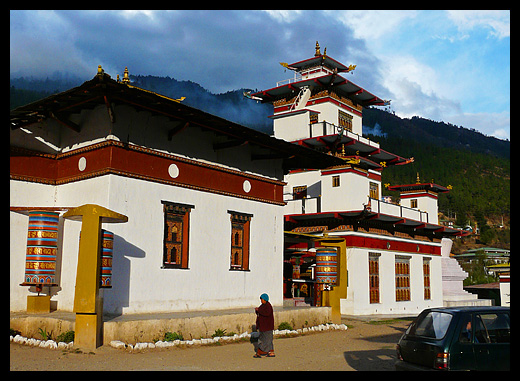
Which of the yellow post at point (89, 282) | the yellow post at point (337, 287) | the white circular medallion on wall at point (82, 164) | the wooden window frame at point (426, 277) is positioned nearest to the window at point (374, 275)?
the wooden window frame at point (426, 277)

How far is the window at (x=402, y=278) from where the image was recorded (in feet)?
84.6

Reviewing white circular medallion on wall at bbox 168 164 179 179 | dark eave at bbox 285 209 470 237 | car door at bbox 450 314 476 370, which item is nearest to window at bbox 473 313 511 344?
car door at bbox 450 314 476 370

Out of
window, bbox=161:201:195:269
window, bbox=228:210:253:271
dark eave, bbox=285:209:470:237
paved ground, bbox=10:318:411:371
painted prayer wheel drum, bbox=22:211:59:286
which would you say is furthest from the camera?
dark eave, bbox=285:209:470:237

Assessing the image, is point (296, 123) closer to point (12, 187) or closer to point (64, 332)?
Result: point (12, 187)

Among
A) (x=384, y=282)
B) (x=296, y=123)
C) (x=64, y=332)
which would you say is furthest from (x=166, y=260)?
(x=296, y=123)

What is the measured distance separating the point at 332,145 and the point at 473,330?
1988 centimetres

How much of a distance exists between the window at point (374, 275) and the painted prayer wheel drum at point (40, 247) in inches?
589

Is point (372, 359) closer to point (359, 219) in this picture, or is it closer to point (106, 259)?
point (106, 259)

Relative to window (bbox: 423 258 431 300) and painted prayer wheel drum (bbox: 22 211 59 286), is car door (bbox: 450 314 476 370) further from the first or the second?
window (bbox: 423 258 431 300)

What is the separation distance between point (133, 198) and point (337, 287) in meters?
7.55

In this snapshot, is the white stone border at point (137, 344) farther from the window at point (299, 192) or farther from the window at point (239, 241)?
the window at point (299, 192)

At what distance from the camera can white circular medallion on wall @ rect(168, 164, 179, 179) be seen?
14930mm

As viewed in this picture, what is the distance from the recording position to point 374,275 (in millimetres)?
24172

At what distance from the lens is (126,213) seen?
534 inches
